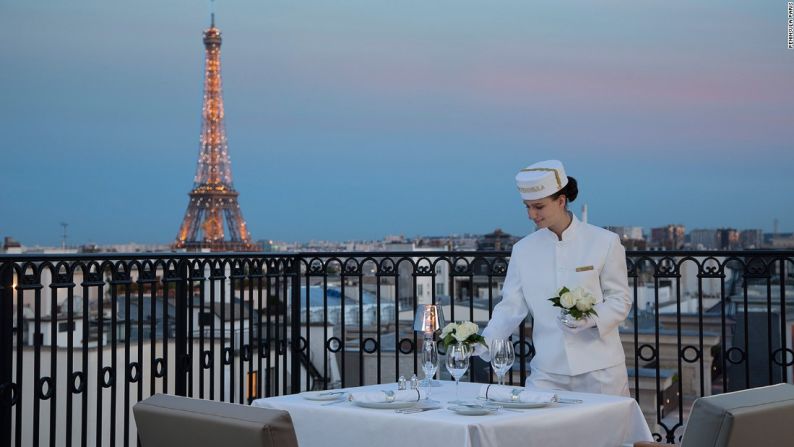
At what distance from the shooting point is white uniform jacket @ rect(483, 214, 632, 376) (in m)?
3.78

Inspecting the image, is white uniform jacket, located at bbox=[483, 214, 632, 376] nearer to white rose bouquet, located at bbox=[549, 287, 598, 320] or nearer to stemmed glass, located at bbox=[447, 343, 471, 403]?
white rose bouquet, located at bbox=[549, 287, 598, 320]

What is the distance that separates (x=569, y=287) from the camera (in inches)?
151

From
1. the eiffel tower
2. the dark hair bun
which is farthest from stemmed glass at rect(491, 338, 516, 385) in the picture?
the eiffel tower

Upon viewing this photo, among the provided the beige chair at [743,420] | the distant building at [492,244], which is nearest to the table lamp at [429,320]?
the beige chair at [743,420]

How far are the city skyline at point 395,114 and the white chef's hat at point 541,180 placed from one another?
9.88m

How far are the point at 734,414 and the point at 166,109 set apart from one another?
4717 cm

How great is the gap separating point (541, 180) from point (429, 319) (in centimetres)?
77

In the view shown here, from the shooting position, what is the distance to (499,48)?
32125mm

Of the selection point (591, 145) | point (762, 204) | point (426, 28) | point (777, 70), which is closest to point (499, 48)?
point (426, 28)

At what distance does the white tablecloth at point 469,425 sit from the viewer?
282 cm

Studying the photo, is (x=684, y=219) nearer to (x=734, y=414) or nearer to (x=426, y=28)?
(x=426, y=28)

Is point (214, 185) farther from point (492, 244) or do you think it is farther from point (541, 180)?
point (541, 180)

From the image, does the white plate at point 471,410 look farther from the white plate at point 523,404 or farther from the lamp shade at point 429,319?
the lamp shade at point 429,319

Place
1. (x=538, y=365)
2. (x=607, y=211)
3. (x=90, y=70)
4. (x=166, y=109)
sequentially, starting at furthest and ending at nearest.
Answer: (x=166, y=109) < (x=90, y=70) < (x=607, y=211) < (x=538, y=365)
